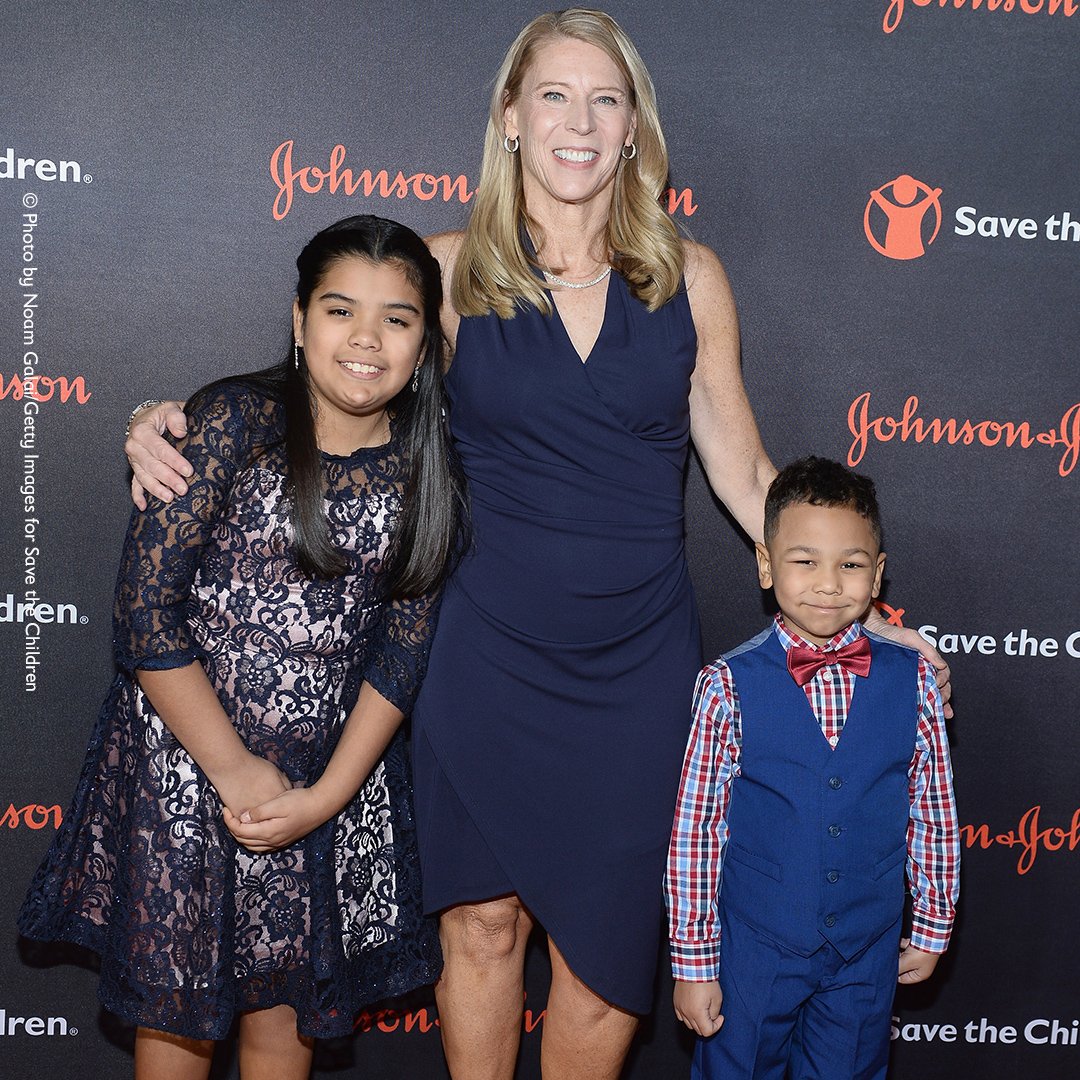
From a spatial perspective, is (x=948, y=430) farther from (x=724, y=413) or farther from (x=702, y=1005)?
(x=702, y=1005)

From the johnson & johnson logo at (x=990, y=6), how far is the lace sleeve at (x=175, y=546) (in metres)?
1.53

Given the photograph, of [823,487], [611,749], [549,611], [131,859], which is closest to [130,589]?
[131,859]

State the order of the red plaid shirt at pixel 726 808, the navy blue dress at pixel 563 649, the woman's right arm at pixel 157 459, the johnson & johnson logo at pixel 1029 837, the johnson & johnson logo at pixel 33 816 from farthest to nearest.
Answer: the johnson & johnson logo at pixel 1029 837 → the johnson & johnson logo at pixel 33 816 → the navy blue dress at pixel 563 649 → the red plaid shirt at pixel 726 808 → the woman's right arm at pixel 157 459

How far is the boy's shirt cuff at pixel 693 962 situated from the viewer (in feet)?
5.91

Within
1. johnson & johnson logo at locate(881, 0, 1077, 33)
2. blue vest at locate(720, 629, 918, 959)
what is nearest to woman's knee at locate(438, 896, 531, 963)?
blue vest at locate(720, 629, 918, 959)

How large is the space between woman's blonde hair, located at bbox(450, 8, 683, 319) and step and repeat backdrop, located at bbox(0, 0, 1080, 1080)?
308 mm

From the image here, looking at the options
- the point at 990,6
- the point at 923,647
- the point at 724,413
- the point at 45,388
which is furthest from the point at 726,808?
the point at 990,6

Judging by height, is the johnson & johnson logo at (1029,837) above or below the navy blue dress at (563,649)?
below

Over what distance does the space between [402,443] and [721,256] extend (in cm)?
85

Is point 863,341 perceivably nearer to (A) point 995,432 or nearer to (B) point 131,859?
(A) point 995,432

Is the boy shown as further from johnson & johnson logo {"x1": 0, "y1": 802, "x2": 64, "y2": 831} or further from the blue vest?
johnson & johnson logo {"x1": 0, "y1": 802, "x2": 64, "y2": 831}

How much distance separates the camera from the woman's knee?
1.98m

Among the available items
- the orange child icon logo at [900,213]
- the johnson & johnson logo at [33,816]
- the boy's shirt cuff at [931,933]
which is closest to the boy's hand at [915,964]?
the boy's shirt cuff at [931,933]

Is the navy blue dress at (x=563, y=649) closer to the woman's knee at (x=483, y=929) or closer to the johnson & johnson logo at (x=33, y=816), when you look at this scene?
the woman's knee at (x=483, y=929)
